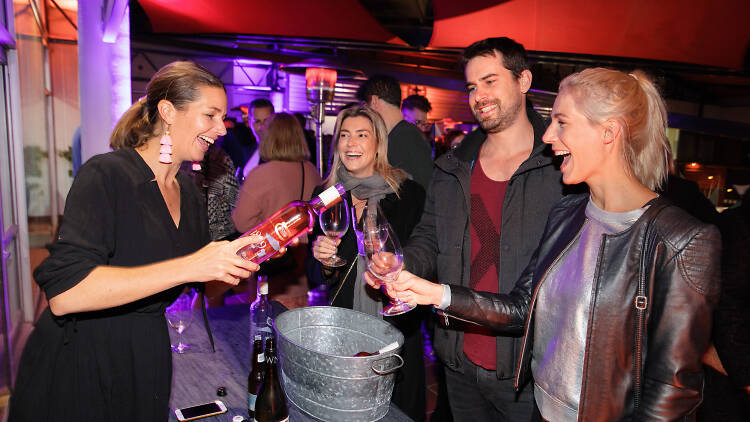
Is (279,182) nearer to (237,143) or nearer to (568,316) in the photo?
(237,143)

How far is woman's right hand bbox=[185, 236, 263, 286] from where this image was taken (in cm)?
125

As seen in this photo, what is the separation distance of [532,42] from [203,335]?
14.4 feet

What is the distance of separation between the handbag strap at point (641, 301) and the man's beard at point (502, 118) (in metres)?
0.93

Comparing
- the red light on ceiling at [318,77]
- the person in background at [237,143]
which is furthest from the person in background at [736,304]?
the person in background at [237,143]

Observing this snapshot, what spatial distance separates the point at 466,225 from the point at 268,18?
5.48 meters

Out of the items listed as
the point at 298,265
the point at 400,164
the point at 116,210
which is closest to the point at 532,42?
the point at 400,164

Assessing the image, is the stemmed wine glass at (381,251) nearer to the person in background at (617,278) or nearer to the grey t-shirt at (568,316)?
the person in background at (617,278)

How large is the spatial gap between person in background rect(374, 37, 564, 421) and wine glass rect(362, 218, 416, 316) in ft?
1.57

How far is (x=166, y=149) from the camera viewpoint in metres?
1.55

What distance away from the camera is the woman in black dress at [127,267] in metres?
1.22

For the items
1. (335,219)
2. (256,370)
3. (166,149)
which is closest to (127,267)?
(166,149)

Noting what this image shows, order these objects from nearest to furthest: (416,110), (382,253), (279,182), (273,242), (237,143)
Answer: (273,242), (382,253), (279,182), (237,143), (416,110)

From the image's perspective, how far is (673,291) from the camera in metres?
1.18

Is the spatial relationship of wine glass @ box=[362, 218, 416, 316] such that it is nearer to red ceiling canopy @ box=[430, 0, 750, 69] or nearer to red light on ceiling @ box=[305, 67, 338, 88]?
red light on ceiling @ box=[305, 67, 338, 88]
